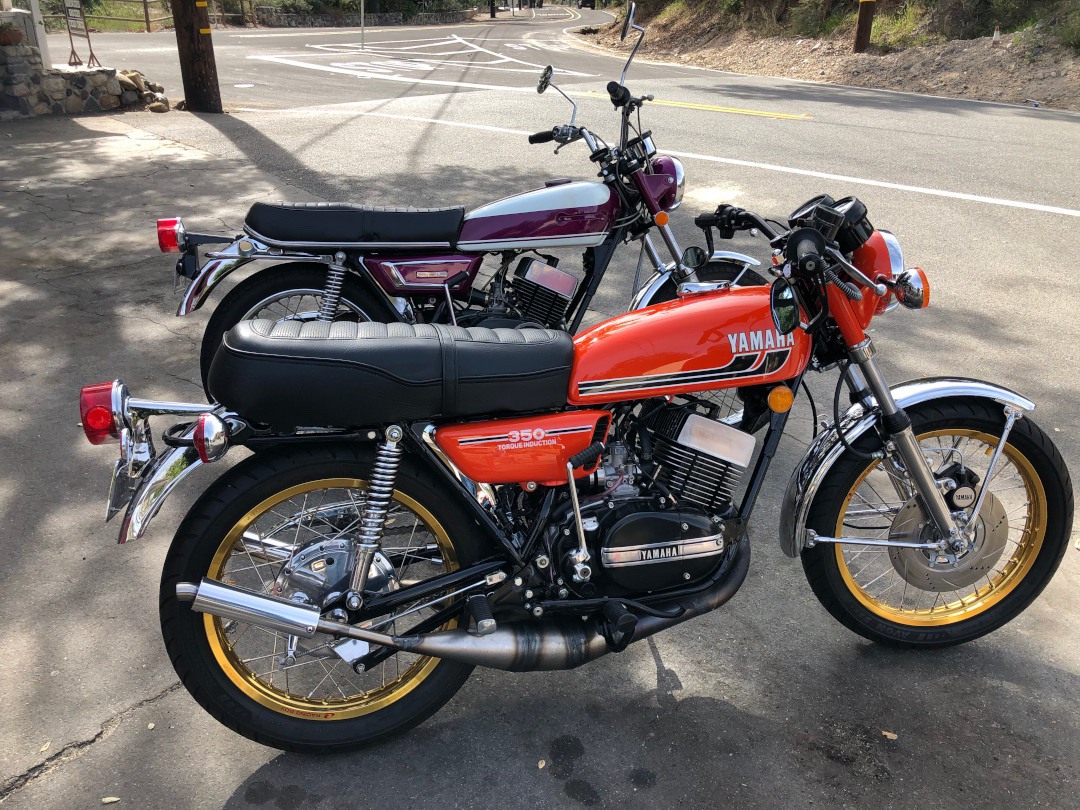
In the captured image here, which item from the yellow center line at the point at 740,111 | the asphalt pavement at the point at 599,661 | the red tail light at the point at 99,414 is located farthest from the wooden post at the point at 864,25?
the red tail light at the point at 99,414

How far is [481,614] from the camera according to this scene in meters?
2.51

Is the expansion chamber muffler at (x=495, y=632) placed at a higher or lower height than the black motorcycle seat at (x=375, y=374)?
lower

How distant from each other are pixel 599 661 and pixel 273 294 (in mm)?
2358

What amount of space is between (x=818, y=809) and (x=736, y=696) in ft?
1.50

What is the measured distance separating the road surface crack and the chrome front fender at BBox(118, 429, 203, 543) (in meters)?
0.74

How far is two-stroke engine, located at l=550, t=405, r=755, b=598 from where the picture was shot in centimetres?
260

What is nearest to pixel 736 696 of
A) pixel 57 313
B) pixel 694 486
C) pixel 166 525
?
pixel 694 486

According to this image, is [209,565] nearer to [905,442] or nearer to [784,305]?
[784,305]

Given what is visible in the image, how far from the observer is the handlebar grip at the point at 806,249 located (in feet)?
7.79

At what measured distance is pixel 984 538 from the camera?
2963mm

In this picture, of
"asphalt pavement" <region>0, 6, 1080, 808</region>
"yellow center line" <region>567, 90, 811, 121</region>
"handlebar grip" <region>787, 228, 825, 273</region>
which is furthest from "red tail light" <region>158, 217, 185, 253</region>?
"yellow center line" <region>567, 90, 811, 121</region>

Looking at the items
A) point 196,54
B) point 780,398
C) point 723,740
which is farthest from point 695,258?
point 196,54

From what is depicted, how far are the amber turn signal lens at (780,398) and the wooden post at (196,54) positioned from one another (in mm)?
11481

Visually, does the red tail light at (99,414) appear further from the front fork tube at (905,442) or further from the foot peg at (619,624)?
the front fork tube at (905,442)
